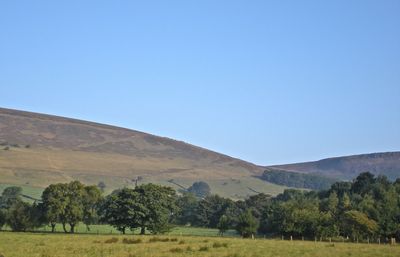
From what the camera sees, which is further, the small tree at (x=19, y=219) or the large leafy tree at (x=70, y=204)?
the small tree at (x=19, y=219)

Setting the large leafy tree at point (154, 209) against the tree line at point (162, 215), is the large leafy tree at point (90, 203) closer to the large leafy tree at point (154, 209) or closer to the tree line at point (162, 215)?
the tree line at point (162, 215)

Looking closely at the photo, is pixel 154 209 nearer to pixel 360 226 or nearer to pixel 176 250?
pixel 360 226

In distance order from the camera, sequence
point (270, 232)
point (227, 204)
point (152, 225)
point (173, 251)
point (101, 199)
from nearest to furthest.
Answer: point (173, 251) < point (152, 225) < point (270, 232) < point (101, 199) < point (227, 204)

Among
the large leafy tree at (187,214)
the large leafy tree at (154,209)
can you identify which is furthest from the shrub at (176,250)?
the large leafy tree at (187,214)

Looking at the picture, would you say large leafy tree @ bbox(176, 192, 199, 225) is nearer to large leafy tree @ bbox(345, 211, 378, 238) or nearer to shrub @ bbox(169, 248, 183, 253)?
large leafy tree @ bbox(345, 211, 378, 238)

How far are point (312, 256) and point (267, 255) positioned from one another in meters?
2.95

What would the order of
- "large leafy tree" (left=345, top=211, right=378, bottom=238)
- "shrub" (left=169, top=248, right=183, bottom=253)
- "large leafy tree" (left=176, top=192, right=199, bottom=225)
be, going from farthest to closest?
"large leafy tree" (left=176, top=192, right=199, bottom=225) → "large leafy tree" (left=345, top=211, right=378, bottom=238) → "shrub" (left=169, top=248, right=183, bottom=253)

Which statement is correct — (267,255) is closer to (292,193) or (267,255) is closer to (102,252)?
(102,252)

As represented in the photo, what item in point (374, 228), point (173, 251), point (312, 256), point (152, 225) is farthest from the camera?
point (152, 225)

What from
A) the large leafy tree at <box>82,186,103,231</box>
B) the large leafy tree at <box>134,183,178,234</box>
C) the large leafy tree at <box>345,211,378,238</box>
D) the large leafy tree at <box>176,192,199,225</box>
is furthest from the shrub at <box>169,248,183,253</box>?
the large leafy tree at <box>176,192,199,225</box>

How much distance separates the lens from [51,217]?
91.8m

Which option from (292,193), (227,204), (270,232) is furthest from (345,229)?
(292,193)

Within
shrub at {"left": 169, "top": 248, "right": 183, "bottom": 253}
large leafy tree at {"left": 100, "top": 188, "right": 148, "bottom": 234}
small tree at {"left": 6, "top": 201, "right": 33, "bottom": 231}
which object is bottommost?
small tree at {"left": 6, "top": 201, "right": 33, "bottom": 231}

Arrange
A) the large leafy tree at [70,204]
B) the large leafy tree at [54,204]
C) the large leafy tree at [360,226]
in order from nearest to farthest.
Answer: the large leafy tree at [360,226], the large leafy tree at [54,204], the large leafy tree at [70,204]
